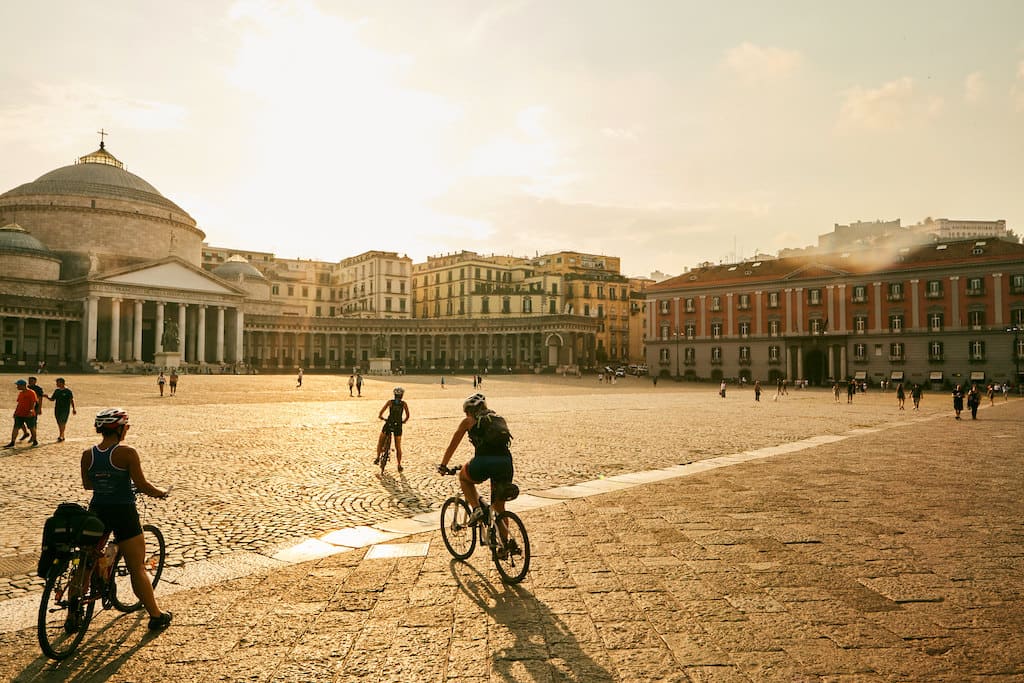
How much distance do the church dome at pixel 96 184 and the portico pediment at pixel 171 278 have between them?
15.1m

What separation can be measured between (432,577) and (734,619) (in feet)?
9.92

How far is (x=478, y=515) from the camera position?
23.0 ft

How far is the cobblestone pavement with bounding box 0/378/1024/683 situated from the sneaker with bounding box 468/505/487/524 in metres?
0.56

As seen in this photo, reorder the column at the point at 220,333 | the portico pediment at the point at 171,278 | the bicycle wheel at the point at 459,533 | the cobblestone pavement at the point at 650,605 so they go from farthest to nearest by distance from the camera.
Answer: the column at the point at 220,333 < the portico pediment at the point at 171,278 < the bicycle wheel at the point at 459,533 < the cobblestone pavement at the point at 650,605

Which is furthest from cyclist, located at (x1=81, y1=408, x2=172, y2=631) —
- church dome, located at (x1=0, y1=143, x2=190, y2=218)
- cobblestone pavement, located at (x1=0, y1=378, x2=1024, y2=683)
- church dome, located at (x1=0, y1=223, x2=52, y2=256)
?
church dome, located at (x1=0, y1=143, x2=190, y2=218)

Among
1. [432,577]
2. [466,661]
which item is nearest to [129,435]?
[432,577]

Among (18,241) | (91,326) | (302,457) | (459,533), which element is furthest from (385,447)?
(18,241)

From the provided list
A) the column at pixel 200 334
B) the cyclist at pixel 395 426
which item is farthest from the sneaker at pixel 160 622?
the column at pixel 200 334

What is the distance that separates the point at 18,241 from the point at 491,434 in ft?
286

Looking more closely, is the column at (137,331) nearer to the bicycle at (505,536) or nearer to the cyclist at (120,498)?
the cyclist at (120,498)

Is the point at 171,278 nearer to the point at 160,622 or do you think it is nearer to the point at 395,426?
the point at 395,426

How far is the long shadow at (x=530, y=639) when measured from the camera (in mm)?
4680

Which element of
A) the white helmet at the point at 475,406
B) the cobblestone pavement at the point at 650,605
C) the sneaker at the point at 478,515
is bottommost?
the cobblestone pavement at the point at 650,605

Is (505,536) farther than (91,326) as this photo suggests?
No
